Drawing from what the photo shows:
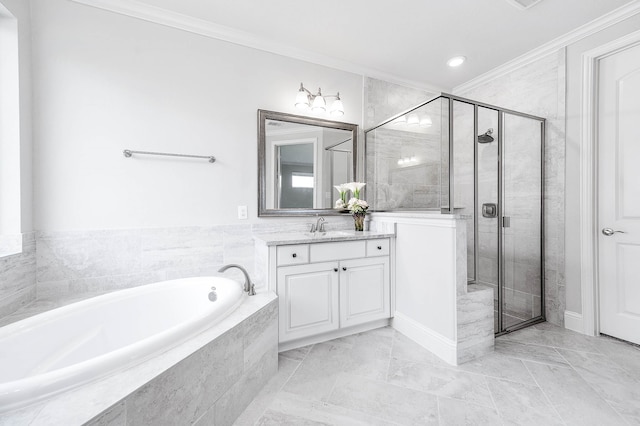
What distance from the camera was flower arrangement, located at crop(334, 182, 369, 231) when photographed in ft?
8.13

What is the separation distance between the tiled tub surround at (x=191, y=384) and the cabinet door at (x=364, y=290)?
637mm

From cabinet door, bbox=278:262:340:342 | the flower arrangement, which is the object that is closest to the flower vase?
the flower arrangement

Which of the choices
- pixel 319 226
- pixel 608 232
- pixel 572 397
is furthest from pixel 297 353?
pixel 608 232

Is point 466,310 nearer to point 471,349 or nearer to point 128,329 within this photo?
point 471,349

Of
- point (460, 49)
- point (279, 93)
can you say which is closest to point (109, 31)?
point (279, 93)

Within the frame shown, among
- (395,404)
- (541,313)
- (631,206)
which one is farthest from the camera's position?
(541,313)

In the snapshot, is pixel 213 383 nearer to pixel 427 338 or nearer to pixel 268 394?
pixel 268 394

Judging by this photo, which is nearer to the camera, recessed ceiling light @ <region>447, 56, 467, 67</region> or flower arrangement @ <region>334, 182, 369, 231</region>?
flower arrangement @ <region>334, 182, 369, 231</region>

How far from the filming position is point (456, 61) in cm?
271

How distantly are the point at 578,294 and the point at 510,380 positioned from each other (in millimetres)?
1244

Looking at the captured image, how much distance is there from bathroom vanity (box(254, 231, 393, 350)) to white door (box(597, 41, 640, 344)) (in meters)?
1.71

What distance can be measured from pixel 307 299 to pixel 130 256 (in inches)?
53.4

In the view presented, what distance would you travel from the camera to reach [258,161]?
234cm

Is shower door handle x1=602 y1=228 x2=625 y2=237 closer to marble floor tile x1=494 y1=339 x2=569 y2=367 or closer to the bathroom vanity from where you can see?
marble floor tile x1=494 y1=339 x2=569 y2=367
